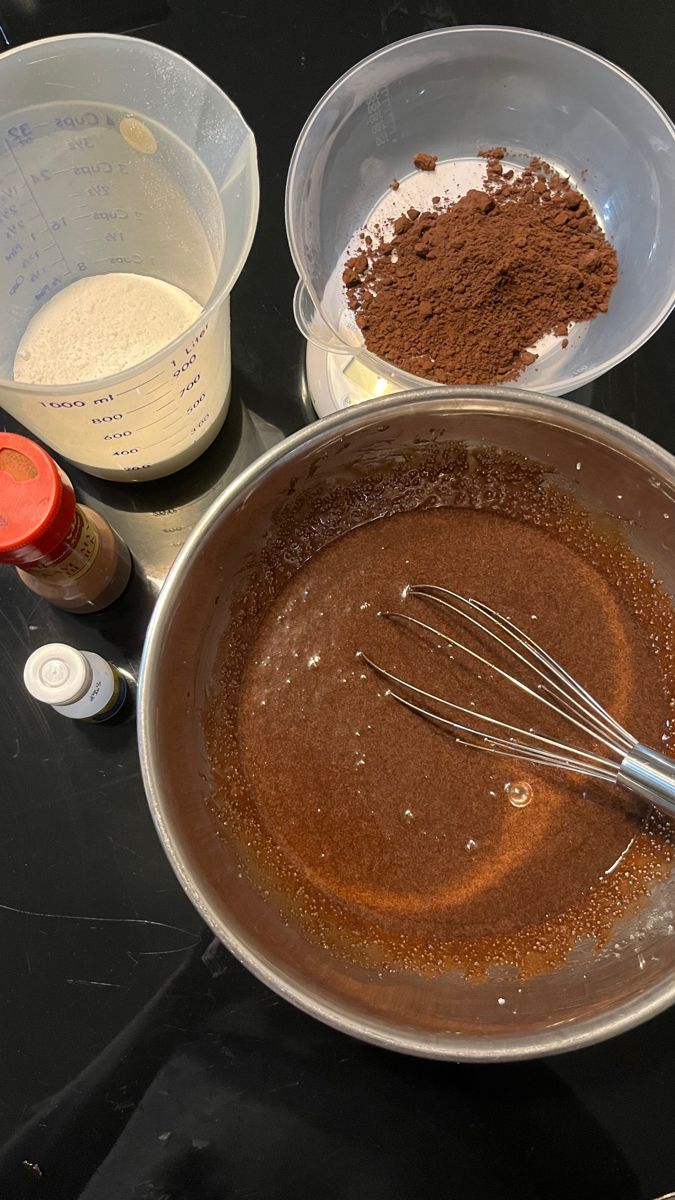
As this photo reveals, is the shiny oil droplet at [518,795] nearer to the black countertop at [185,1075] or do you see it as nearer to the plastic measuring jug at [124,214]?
the black countertop at [185,1075]

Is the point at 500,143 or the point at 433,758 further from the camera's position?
the point at 500,143

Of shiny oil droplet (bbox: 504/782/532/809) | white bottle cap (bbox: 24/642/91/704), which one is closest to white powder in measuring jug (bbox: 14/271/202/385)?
white bottle cap (bbox: 24/642/91/704)

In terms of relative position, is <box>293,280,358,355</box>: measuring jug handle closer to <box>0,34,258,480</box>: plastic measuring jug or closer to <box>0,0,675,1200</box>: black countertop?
<box>0,34,258,480</box>: plastic measuring jug

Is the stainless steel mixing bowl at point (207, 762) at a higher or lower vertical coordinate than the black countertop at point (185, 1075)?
higher

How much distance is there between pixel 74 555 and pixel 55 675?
0.36 feet

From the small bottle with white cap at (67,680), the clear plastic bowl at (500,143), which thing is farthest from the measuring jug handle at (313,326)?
the small bottle with white cap at (67,680)

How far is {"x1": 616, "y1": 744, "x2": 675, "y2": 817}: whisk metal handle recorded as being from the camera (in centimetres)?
62

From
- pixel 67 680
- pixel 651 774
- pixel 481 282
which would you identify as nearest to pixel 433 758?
pixel 651 774

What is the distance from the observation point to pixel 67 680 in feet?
2.21

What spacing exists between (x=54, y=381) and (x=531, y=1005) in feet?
2.28

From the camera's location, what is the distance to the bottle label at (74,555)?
669 mm

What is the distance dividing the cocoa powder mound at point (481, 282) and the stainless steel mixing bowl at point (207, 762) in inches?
4.0

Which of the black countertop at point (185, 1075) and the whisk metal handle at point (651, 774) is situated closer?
the whisk metal handle at point (651, 774)

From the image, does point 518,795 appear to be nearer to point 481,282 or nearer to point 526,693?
point 526,693
